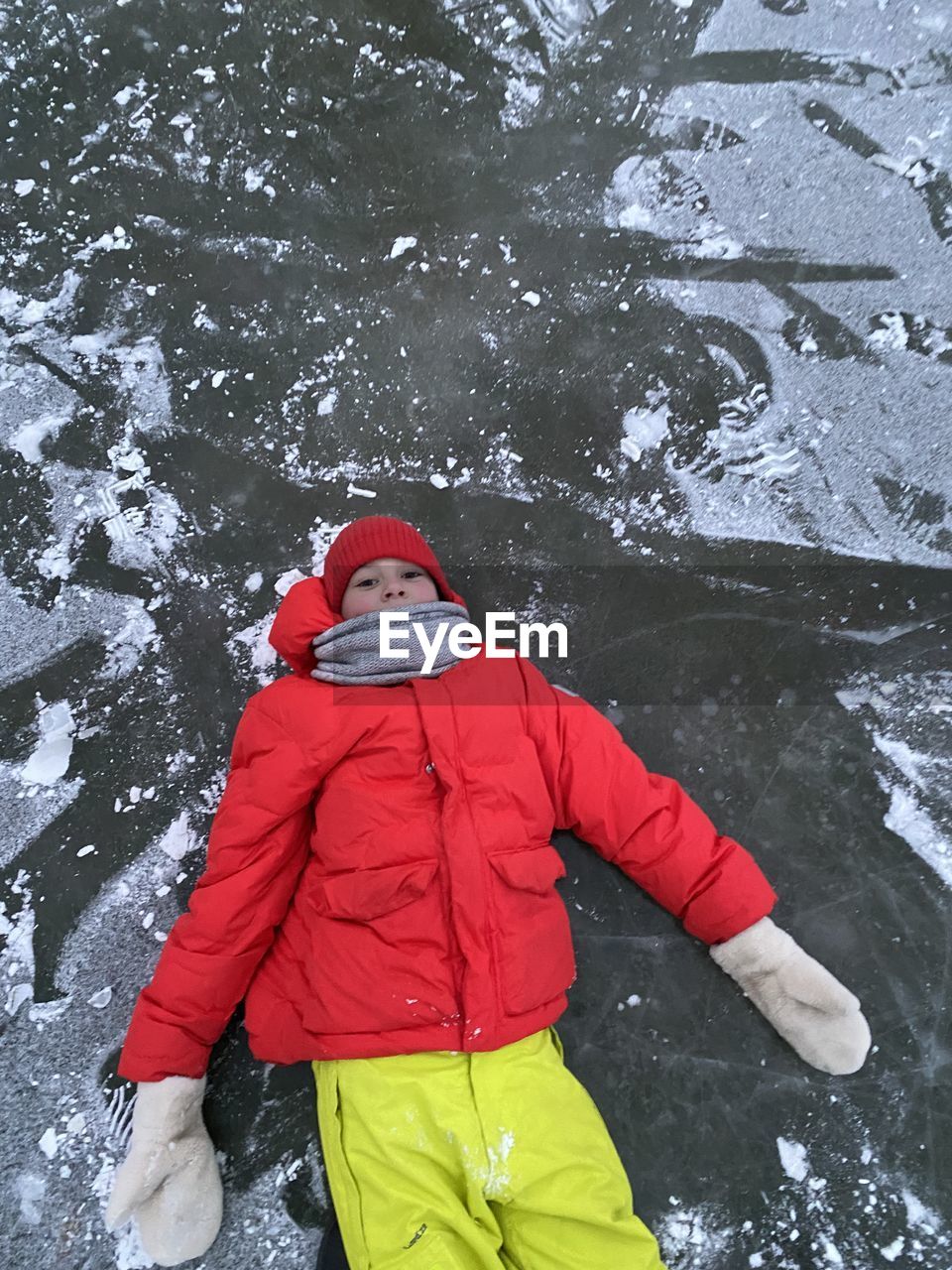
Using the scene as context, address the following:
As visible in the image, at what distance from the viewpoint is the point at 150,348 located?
1443 mm

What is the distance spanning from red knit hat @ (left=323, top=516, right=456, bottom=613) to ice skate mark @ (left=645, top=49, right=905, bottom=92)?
1.06 metres

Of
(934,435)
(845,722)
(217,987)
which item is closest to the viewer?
(217,987)

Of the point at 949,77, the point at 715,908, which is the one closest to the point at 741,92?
the point at 949,77

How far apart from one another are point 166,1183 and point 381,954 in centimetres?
41

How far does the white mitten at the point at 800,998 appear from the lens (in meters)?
1.12

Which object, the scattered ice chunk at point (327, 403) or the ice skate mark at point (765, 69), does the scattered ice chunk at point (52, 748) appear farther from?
the ice skate mark at point (765, 69)

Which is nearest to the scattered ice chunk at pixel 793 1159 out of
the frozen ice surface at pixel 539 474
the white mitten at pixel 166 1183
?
the frozen ice surface at pixel 539 474

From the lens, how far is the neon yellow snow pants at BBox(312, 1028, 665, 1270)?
3.06 ft

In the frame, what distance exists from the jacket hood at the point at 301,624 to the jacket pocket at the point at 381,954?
32 centimetres

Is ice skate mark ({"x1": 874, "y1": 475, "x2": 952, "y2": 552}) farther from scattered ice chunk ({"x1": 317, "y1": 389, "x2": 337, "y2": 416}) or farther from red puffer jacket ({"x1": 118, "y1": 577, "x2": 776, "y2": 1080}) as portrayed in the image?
scattered ice chunk ({"x1": 317, "y1": 389, "x2": 337, "y2": 416})

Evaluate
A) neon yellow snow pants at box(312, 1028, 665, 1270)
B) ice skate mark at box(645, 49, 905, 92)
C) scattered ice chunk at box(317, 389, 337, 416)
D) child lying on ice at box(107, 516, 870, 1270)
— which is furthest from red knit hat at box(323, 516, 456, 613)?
ice skate mark at box(645, 49, 905, 92)

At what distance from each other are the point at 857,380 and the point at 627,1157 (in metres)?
1.31

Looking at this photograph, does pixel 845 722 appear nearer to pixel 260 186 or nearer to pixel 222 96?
pixel 260 186

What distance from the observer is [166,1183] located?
1.04 m
